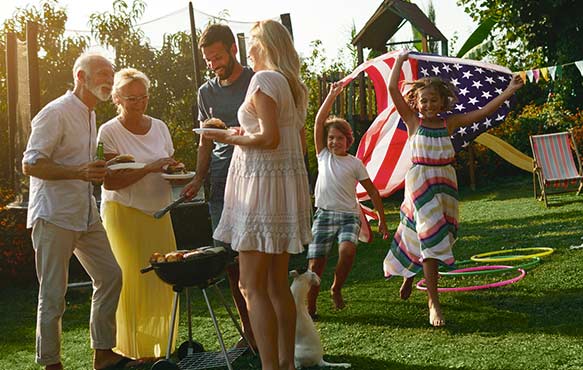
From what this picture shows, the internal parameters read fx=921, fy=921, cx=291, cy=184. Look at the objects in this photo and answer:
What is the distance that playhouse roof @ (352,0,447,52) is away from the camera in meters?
18.4

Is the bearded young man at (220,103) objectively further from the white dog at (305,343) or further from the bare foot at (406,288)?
the bare foot at (406,288)

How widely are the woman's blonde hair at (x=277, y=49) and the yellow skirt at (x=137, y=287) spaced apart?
5.34ft

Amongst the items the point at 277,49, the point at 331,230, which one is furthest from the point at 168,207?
the point at 331,230

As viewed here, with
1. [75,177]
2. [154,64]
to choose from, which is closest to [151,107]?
[154,64]

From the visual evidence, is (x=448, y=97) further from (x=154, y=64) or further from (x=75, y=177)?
(x=154, y=64)

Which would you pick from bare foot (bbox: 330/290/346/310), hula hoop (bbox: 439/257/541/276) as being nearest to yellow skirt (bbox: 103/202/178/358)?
bare foot (bbox: 330/290/346/310)

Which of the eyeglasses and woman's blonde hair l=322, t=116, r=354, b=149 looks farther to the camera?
woman's blonde hair l=322, t=116, r=354, b=149

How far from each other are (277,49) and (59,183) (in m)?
1.52

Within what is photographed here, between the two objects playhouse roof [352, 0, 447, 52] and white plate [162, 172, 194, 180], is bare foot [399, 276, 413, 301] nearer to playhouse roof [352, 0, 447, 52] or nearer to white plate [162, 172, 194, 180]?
white plate [162, 172, 194, 180]

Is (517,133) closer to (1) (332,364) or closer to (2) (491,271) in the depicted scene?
(2) (491,271)

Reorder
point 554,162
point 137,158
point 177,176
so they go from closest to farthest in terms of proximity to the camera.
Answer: point 177,176 < point 137,158 < point 554,162

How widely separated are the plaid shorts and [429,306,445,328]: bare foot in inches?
33.0

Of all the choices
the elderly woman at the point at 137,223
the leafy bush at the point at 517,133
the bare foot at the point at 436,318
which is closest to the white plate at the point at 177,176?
the elderly woman at the point at 137,223

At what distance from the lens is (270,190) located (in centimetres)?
438
